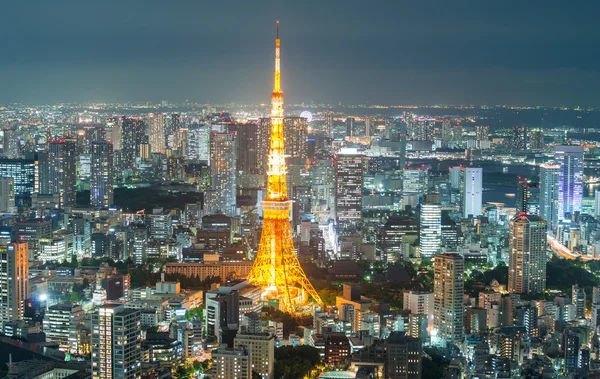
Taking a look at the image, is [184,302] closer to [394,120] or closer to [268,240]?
[268,240]

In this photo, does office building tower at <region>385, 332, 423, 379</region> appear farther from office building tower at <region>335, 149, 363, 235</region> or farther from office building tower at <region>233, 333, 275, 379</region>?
office building tower at <region>335, 149, 363, 235</region>

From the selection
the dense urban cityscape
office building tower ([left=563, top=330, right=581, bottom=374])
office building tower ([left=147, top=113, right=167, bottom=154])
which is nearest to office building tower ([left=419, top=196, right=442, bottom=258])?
the dense urban cityscape

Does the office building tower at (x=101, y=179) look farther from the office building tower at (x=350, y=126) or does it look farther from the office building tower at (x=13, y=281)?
the office building tower at (x=13, y=281)

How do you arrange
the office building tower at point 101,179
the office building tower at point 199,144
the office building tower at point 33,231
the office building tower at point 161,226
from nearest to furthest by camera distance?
the office building tower at point 33,231 → the office building tower at point 161,226 → the office building tower at point 101,179 → the office building tower at point 199,144

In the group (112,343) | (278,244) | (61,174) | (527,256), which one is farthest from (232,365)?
(61,174)

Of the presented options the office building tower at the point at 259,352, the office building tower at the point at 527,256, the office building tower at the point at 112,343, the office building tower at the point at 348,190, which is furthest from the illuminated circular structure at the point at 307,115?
the office building tower at the point at 112,343

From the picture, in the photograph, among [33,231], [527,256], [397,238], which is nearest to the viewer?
[527,256]

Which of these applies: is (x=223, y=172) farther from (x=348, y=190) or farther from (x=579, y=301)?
(x=579, y=301)
